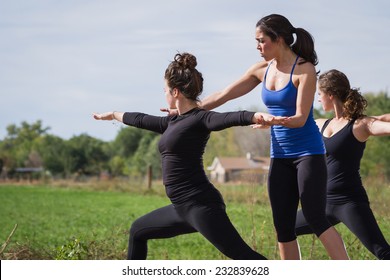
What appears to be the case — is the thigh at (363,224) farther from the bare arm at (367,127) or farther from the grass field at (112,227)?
the grass field at (112,227)

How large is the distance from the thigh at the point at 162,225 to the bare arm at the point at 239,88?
100 centimetres

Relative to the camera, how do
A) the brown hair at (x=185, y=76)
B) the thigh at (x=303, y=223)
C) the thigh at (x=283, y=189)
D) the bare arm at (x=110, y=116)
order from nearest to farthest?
1. the brown hair at (x=185, y=76)
2. the thigh at (x=283, y=189)
3. the bare arm at (x=110, y=116)
4. the thigh at (x=303, y=223)

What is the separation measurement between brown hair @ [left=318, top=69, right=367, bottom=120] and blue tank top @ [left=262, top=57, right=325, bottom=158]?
0.76 m

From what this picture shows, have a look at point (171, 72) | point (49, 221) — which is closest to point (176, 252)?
point (171, 72)

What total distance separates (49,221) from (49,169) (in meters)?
40.4

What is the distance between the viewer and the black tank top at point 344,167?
5.38m

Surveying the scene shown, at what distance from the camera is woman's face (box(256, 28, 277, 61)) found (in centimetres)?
480

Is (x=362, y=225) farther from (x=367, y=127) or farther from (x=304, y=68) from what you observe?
(x=304, y=68)

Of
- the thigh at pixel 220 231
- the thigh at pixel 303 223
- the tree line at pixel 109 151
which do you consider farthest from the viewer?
the tree line at pixel 109 151

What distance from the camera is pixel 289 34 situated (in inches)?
192

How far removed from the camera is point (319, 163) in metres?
4.79

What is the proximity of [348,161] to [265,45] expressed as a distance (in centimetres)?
123

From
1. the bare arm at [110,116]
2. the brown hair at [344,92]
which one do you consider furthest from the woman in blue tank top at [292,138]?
the bare arm at [110,116]

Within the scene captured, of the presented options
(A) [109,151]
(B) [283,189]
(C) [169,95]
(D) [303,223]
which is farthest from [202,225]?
(A) [109,151]
